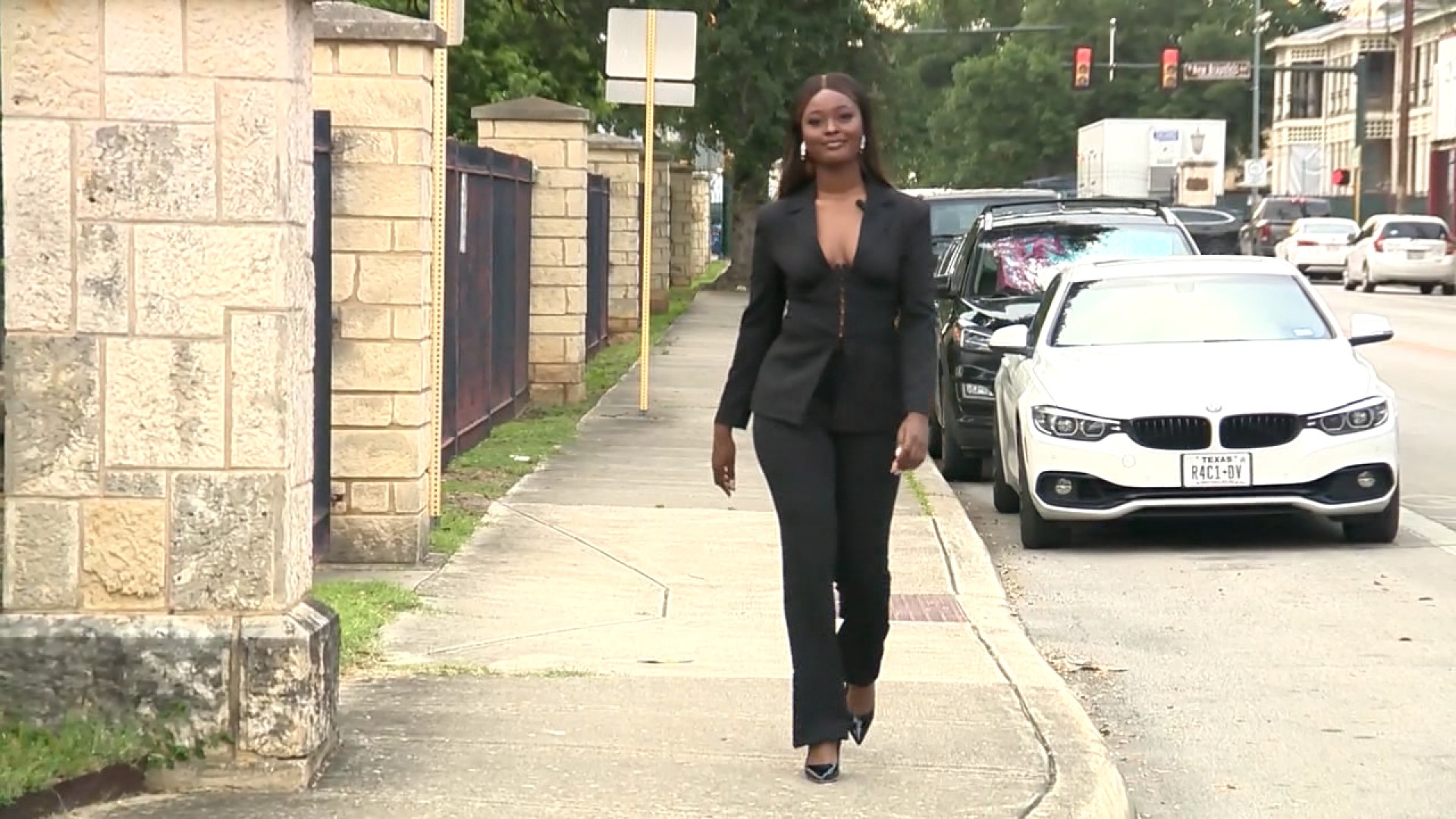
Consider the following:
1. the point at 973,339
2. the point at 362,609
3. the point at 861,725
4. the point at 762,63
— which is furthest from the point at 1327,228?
the point at 861,725

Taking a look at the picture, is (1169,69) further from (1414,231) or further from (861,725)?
(861,725)

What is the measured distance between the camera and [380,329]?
9.88m

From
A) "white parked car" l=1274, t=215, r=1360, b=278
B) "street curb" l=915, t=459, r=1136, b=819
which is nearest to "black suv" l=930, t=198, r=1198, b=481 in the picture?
"street curb" l=915, t=459, r=1136, b=819

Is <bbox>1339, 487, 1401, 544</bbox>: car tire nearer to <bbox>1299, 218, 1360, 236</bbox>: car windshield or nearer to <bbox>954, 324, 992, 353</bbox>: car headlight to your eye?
<bbox>954, 324, 992, 353</bbox>: car headlight

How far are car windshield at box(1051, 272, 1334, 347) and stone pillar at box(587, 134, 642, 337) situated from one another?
11429 mm

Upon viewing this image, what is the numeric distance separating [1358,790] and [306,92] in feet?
11.6

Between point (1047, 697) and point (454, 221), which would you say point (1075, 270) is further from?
point (1047, 697)

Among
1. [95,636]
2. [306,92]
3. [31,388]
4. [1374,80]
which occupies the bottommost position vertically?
[95,636]

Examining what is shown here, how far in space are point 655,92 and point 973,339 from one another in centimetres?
399

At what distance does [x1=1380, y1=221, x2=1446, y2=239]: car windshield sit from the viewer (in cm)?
4475

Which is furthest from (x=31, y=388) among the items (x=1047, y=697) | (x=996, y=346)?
(x=996, y=346)

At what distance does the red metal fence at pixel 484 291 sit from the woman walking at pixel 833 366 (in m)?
5.82

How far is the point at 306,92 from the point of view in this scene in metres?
5.93

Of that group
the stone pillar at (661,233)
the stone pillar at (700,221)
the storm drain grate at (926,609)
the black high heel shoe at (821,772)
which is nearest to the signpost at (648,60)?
the storm drain grate at (926,609)
